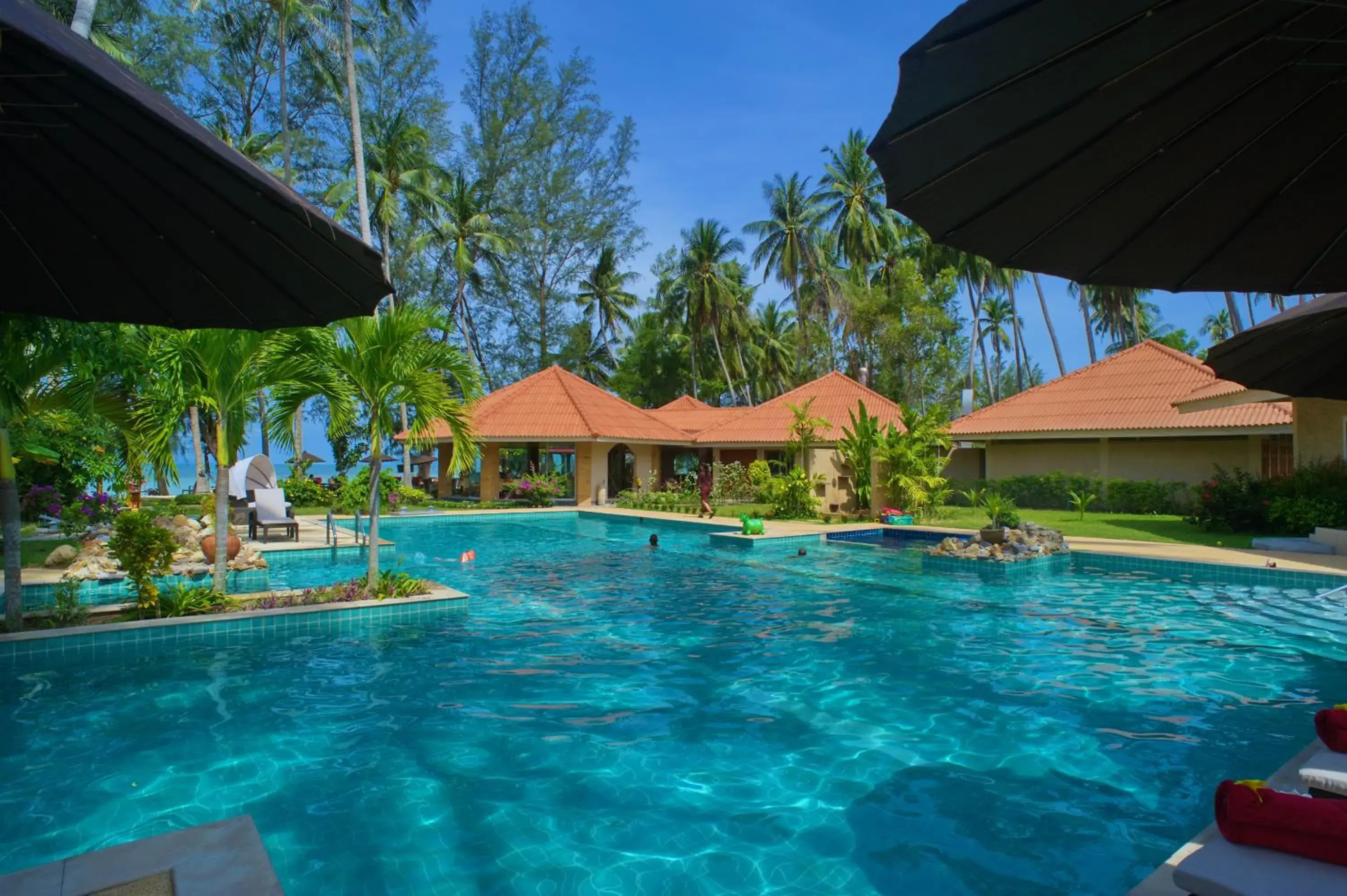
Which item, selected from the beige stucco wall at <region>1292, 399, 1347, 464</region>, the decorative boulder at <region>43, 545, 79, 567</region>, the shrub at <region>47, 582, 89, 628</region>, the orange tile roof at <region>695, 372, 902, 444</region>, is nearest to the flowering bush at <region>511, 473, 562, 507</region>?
the orange tile roof at <region>695, 372, 902, 444</region>

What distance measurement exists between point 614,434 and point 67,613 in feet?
68.7

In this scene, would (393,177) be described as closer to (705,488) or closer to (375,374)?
(705,488)

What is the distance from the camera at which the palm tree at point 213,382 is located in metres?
8.84

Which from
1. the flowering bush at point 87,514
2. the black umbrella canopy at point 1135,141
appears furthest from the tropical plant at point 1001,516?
the flowering bush at point 87,514

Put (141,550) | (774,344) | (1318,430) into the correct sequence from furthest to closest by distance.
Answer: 1. (774,344)
2. (1318,430)
3. (141,550)

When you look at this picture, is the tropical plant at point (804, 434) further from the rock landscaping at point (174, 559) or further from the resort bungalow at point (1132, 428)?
the rock landscaping at point (174, 559)

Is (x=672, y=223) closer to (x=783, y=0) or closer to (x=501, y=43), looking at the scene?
(x=501, y=43)

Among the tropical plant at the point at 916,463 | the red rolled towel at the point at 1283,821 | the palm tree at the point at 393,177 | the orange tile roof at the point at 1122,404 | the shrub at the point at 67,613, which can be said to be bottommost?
the shrub at the point at 67,613

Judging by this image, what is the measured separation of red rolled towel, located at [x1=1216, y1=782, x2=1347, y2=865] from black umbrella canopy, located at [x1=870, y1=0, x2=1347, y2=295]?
1875mm

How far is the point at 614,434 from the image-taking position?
1132 inches

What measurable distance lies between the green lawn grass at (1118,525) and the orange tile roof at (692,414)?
1253 centimetres

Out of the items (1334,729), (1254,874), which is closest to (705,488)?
(1334,729)

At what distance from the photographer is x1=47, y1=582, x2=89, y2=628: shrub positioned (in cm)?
826

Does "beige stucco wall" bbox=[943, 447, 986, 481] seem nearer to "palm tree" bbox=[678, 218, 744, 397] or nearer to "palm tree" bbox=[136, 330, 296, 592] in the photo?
"palm tree" bbox=[678, 218, 744, 397]
